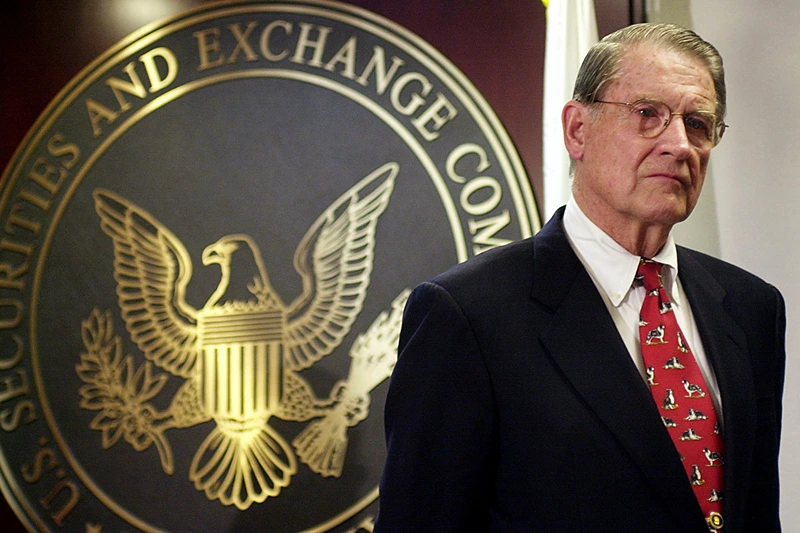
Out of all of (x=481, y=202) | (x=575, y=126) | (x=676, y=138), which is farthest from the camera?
(x=481, y=202)

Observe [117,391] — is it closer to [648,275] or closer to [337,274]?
[337,274]

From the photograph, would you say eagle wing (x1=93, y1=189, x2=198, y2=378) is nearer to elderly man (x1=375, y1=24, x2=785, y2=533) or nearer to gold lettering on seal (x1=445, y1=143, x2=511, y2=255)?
gold lettering on seal (x1=445, y1=143, x2=511, y2=255)

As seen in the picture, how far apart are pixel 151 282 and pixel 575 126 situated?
1707mm

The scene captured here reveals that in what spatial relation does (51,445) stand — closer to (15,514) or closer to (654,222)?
(15,514)

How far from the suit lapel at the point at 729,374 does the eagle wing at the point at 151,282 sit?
1681 millimetres

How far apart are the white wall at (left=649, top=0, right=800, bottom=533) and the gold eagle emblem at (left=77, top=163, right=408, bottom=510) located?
0.92 metres

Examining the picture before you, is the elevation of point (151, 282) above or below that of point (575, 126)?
below

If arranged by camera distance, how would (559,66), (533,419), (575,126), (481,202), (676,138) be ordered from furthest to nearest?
(481,202)
(559,66)
(575,126)
(676,138)
(533,419)

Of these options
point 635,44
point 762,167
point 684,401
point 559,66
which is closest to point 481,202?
point 559,66

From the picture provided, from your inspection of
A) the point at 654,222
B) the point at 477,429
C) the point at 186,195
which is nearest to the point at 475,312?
the point at 477,429

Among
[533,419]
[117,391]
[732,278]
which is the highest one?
[732,278]

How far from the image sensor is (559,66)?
2307 mm

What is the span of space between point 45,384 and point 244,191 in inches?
34.5

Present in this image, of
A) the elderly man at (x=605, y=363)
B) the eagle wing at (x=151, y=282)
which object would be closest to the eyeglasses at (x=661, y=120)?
the elderly man at (x=605, y=363)
